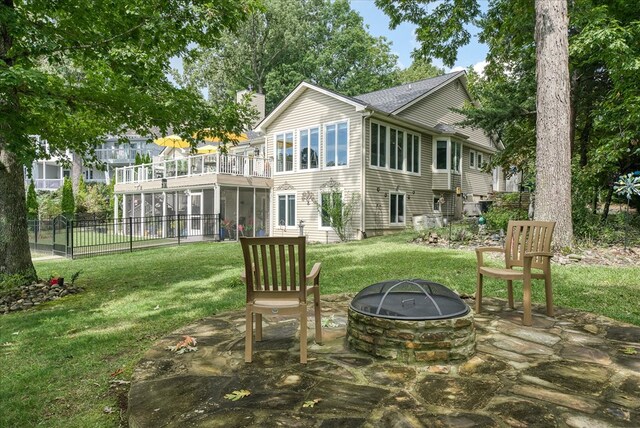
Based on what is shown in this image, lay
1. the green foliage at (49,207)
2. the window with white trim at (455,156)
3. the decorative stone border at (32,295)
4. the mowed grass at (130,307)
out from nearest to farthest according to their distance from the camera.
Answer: the mowed grass at (130,307) < the decorative stone border at (32,295) < the window with white trim at (455,156) < the green foliage at (49,207)

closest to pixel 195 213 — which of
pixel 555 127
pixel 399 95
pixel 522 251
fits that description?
pixel 399 95

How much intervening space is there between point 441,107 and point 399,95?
248cm

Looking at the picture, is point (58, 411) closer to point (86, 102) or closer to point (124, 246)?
point (86, 102)

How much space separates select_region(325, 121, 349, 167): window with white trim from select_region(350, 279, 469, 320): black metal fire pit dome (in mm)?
12626

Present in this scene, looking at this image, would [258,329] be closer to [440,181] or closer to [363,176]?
[363,176]

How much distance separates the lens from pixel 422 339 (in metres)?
3.03

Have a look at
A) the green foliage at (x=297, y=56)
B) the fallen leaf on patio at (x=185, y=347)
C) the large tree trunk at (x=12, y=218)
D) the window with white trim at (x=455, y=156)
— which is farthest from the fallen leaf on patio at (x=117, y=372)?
the green foliage at (x=297, y=56)

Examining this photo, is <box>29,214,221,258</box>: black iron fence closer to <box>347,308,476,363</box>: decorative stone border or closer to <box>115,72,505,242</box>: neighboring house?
<box>115,72,505,242</box>: neighboring house

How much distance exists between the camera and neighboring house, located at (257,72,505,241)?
1566 cm

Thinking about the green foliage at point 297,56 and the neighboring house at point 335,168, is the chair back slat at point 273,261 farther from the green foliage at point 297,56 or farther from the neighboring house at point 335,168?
the green foliage at point 297,56

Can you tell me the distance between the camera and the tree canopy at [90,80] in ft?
16.5

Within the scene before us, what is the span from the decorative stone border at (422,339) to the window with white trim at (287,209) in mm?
14747

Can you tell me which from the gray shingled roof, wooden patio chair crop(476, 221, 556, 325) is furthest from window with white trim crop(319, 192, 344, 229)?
wooden patio chair crop(476, 221, 556, 325)

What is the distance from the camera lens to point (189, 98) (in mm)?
7086
